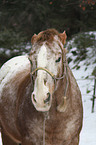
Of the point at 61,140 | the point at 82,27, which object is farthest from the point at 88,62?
the point at 61,140

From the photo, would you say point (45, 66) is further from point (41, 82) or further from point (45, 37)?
point (45, 37)

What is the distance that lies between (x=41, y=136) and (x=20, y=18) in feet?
46.9

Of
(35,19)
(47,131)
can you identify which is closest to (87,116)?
(47,131)

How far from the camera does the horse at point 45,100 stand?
258cm

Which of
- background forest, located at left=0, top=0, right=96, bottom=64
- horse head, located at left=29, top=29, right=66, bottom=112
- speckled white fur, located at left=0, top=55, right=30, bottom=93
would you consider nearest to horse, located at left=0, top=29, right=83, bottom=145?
horse head, located at left=29, top=29, right=66, bottom=112

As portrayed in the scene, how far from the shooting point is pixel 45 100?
8.23 ft

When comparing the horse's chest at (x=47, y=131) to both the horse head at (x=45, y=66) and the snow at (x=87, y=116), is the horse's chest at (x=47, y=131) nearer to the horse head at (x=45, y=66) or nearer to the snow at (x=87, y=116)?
the horse head at (x=45, y=66)

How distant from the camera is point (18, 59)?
4824mm

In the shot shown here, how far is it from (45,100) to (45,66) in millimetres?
316

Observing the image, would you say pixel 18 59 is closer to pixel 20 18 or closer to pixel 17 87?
pixel 17 87

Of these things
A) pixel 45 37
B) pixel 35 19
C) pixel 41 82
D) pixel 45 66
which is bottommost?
pixel 41 82

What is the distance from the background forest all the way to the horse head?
10.3 m

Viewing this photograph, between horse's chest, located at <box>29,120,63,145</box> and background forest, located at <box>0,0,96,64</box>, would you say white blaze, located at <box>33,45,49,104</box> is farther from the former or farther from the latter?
background forest, located at <box>0,0,96,64</box>

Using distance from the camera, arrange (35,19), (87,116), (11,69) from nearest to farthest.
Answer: (11,69), (87,116), (35,19)
